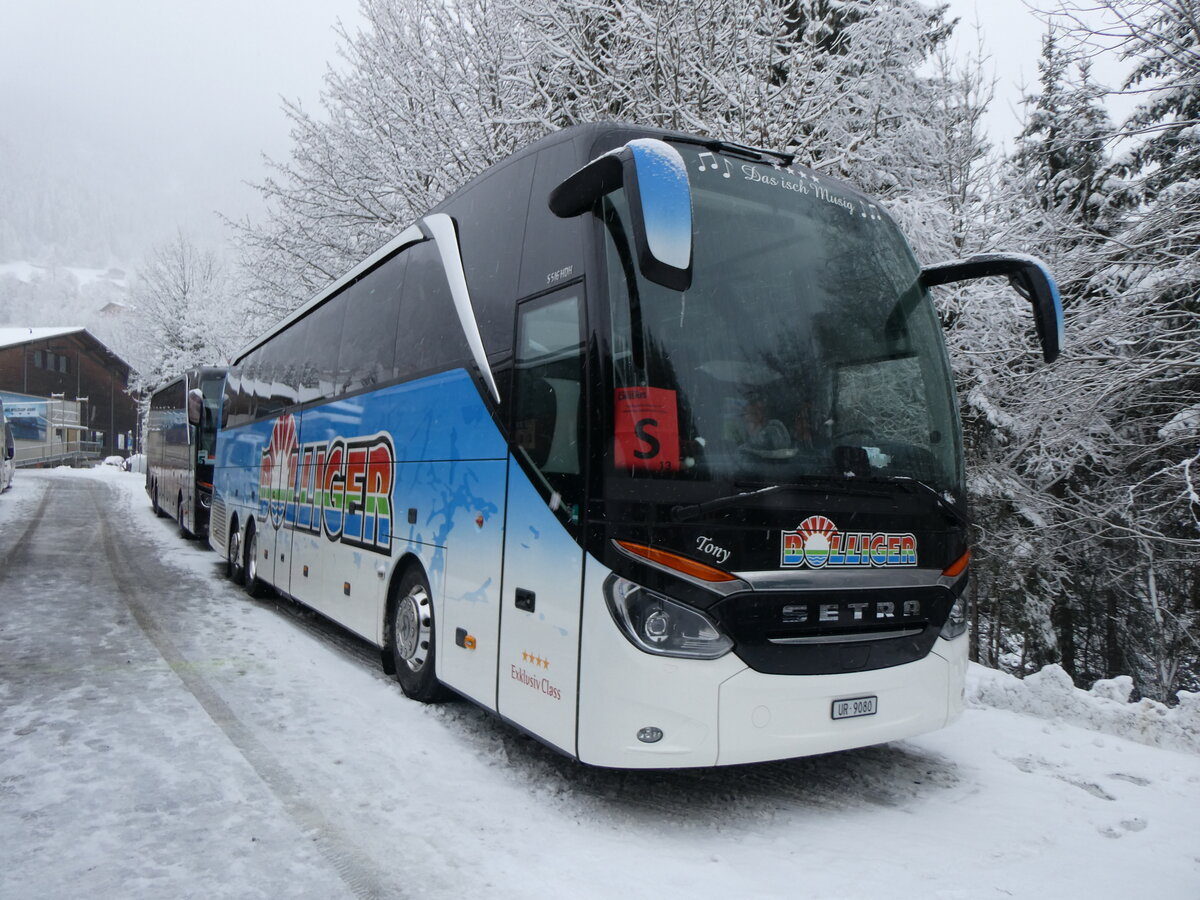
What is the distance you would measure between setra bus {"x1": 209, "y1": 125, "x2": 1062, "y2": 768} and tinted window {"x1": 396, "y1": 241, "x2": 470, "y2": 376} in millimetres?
66

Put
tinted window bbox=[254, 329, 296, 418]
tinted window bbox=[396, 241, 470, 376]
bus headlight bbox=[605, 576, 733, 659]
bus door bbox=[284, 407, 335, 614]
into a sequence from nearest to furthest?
1. bus headlight bbox=[605, 576, 733, 659]
2. tinted window bbox=[396, 241, 470, 376]
3. bus door bbox=[284, 407, 335, 614]
4. tinted window bbox=[254, 329, 296, 418]

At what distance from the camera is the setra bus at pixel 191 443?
17125mm

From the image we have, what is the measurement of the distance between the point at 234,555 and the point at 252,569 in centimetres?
148

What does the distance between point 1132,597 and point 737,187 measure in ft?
40.6

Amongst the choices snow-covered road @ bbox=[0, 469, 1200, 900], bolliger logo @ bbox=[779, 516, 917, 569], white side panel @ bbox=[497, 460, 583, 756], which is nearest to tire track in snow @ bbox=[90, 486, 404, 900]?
snow-covered road @ bbox=[0, 469, 1200, 900]

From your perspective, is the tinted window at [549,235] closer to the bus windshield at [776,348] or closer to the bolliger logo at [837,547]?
the bus windshield at [776,348]

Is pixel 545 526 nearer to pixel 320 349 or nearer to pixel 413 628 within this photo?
pixel 413 628

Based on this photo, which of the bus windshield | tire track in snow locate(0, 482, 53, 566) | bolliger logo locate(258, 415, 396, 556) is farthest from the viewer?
tire track in snow locate(0, 482, 53, 566)

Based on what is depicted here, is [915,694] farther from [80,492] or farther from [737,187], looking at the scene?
[80,492]

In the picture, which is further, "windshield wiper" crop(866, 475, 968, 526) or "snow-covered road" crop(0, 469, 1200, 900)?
"windshield wiper" crop(866, 475, 968, 526)

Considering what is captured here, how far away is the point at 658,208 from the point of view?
10.8 feet

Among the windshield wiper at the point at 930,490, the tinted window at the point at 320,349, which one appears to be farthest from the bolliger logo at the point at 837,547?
the tinted window at the point at 320,349

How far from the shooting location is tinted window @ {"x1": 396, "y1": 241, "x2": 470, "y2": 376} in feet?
18.3

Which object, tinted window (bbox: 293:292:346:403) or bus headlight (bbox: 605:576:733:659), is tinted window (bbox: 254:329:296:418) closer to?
tinted window (bbox: 293:292:346:403)
